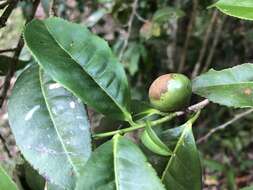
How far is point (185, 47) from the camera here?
2496mm

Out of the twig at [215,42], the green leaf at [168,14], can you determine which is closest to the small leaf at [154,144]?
the green leaf at [168,14]

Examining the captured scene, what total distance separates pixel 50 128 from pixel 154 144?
15 centimetres

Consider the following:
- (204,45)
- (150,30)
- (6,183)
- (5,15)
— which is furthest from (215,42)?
(6,183)

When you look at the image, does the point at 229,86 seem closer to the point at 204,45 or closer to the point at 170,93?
the point at 170,93

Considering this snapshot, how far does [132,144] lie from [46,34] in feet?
0.70

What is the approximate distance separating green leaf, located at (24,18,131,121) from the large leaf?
35mm

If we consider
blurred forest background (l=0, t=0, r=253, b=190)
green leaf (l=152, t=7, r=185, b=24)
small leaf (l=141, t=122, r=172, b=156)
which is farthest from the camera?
blurred forest background (l=0, t=0, r=253, b=190)

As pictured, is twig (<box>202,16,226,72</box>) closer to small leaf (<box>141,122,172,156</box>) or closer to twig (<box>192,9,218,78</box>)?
twig (<box>192,9,218,78</box>)

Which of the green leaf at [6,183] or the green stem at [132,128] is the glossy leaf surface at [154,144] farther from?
the green leaf at [6,183]

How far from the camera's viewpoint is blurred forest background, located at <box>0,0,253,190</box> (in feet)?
6.88

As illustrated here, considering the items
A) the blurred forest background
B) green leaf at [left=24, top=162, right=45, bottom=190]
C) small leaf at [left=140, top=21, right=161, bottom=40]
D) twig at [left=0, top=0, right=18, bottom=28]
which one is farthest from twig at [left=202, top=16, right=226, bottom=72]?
green leaf at [left=24, top=162, right=45, bottom=190]

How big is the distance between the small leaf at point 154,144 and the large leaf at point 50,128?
90mm

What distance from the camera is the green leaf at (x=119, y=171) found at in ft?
2.14

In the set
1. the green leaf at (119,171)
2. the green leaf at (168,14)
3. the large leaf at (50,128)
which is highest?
the large leaf at (50,128)
